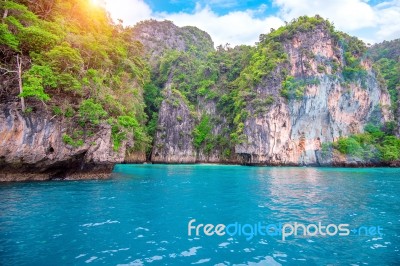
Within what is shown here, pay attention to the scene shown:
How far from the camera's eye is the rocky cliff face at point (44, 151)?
45.3ft

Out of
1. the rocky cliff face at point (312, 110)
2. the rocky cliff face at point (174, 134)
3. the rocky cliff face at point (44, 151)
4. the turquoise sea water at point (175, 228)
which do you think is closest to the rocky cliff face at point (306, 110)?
the rocky cliff face at point (312, 110)

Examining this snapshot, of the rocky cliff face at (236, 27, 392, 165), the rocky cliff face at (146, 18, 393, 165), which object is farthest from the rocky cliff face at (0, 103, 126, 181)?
the rocky cliff face at (236, 27, 392, 165)

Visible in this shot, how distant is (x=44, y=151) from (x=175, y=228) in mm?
11781

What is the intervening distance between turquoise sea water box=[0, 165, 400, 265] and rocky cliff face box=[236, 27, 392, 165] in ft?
95.9

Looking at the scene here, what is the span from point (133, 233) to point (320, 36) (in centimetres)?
4956

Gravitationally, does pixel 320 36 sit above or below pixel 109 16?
above

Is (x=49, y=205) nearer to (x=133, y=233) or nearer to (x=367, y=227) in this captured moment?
(x=133, y=233)

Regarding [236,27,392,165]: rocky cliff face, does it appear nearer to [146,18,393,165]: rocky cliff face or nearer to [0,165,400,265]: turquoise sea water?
[146,18,393,165]: rocky cliff face

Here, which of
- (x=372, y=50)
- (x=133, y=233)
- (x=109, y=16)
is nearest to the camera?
(x=133, y=233)

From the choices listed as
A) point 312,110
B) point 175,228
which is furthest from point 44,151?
point 312,110

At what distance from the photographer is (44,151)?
1520 centimetres

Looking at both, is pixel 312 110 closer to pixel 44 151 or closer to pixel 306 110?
pixel 306 110

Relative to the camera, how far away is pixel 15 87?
14.4 meters

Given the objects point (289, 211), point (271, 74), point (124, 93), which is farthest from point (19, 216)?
point (271, 74)
